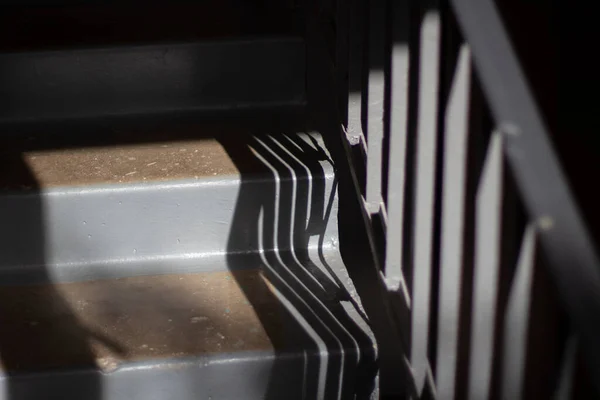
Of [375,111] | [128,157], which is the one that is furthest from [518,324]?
[128,157]

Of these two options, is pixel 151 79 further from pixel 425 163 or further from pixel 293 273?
pixel 425 163

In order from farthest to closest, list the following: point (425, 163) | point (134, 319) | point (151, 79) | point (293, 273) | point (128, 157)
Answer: point (151, 79) → point (128, 157) → point (293, 273) → point (134, 319) → point (425, 163)

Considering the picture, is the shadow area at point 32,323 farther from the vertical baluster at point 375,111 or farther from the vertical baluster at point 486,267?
the vertical baluster at point 486,267

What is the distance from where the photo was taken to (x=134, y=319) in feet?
5.74

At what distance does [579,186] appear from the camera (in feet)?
4.55

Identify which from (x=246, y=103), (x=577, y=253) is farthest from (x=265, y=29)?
(x=577, y=253)

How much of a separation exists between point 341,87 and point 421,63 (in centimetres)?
75

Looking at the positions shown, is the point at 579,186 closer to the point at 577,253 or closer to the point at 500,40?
the point at 500,40

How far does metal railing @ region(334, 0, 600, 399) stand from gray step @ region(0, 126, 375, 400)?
23 cm

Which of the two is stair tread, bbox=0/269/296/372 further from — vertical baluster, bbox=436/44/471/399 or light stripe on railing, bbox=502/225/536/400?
light stripe on railing, bbox=502/225/536/400

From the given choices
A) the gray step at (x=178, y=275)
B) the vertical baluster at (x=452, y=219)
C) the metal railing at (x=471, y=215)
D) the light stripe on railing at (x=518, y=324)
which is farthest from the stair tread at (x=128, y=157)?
the light stripe on railing at (x=518, y=324)

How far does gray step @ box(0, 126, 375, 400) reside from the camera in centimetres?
163

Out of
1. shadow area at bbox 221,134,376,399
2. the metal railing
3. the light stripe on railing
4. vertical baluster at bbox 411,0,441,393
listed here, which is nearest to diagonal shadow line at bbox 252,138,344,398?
shadow area at bbox 221,134,376,399

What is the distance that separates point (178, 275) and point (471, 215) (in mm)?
774
